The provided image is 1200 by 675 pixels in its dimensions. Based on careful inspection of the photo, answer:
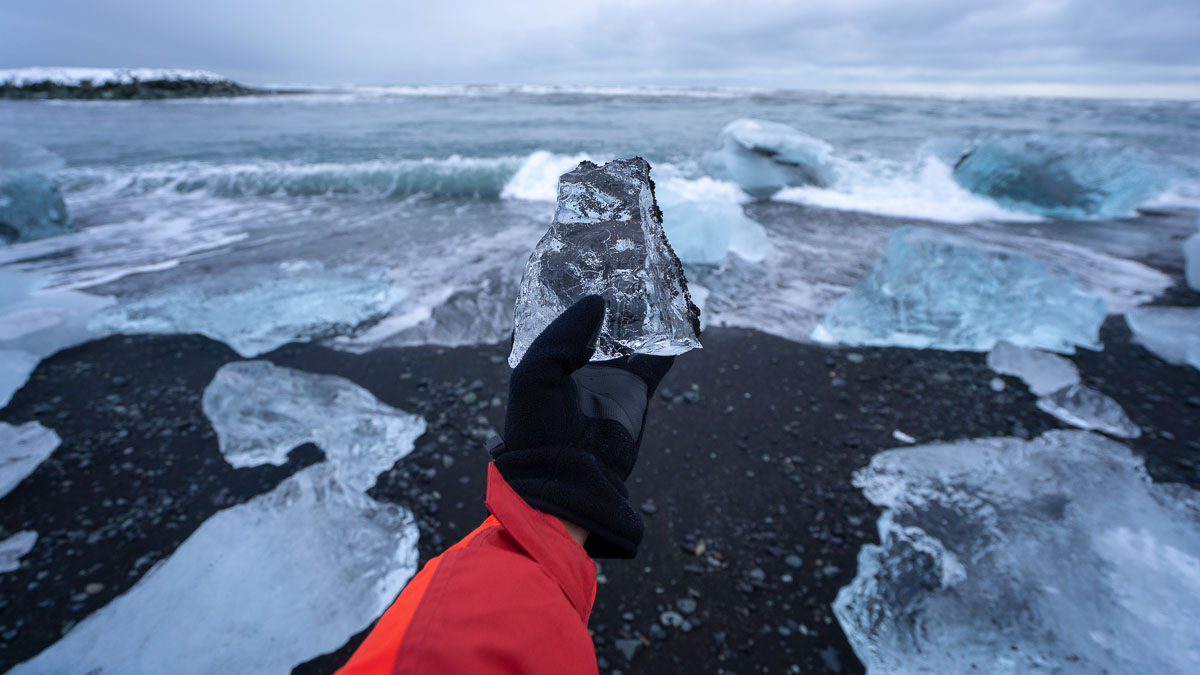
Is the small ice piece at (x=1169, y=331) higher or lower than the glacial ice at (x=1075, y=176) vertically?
lower

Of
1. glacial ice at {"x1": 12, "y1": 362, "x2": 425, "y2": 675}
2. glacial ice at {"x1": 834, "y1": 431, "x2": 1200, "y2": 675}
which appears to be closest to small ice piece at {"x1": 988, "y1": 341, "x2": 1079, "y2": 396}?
glacial ice at {"x1": 834, "y1": 431, "x2": 1200, "y2": 675}

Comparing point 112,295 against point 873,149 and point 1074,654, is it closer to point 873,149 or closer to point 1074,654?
point 1074,654

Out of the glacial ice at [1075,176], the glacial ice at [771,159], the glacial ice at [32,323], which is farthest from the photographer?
the glacial ice at [771,159]

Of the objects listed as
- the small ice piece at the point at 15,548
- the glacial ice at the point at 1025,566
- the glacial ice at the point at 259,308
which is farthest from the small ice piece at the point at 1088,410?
the small ice piece at the point at 15,548

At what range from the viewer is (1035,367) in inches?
132

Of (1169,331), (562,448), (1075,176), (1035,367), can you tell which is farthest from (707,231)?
(1075,176)

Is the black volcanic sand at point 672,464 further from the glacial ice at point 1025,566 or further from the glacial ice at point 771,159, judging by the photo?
the glacial ice at point 771,159

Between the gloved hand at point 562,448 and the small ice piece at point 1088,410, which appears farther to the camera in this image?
the small ice piece at point 1088,410

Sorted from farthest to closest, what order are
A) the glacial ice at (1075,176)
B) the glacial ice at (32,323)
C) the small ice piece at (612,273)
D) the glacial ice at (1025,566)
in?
the glacial ice at (1075,176) < the glacial ice at (32,323) < the glacial ice at (1025,566) < the small ice piece at (612,273)

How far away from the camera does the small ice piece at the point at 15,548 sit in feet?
6.98

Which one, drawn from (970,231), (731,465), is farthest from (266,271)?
(970,231)

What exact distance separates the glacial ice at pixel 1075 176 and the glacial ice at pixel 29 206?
13.9 m

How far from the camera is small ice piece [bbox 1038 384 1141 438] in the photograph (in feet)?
9.28

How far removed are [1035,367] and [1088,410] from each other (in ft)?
1.51
